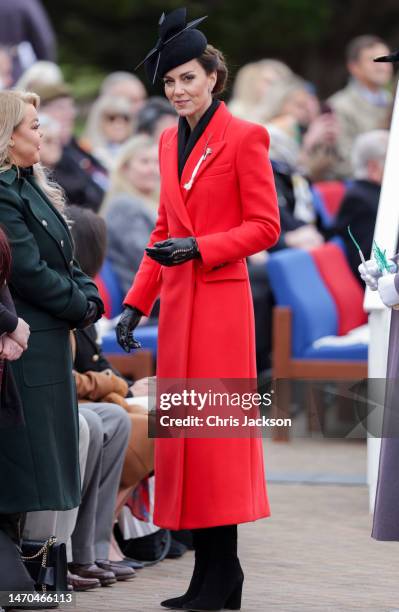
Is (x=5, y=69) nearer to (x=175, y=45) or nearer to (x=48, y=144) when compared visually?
(x=48, y=144)

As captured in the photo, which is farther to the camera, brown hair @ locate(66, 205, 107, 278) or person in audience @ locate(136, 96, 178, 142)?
person in audience @ locate(136, 96, 178, 142)

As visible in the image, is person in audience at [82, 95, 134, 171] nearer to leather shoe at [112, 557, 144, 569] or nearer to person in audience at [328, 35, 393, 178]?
person in audience at [328, 35, 393, 178]

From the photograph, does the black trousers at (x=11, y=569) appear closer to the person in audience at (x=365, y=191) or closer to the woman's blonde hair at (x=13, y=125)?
the woman's blonde hair at (x=13, y=125)

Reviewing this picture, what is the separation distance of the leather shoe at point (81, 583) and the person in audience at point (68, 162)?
4835 millimetres

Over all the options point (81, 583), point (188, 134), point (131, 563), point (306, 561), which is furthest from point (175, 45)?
point (306, 561)

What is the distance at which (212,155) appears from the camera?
6.03 metres

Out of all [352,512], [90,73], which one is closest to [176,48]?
[352,512]

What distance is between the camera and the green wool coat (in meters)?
5.81

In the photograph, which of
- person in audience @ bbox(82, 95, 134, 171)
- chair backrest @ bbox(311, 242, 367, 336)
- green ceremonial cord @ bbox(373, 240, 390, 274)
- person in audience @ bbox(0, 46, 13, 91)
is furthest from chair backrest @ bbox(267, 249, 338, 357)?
green ceremonial cord @ bbox(373, 240, 390, 274)

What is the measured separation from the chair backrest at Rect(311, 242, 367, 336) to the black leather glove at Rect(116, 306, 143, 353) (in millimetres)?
5395

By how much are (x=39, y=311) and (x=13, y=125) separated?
681 mm

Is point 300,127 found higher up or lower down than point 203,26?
lower down

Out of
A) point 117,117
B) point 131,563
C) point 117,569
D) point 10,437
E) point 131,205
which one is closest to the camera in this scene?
point 10,437

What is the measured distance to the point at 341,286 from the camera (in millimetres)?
11625
